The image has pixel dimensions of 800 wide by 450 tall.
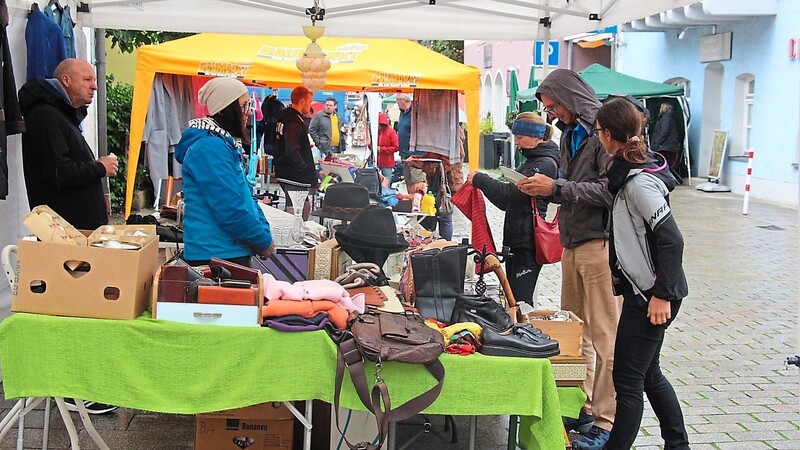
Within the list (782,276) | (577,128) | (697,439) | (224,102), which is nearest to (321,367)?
(224,102)

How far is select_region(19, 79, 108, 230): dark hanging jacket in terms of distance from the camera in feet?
14.6

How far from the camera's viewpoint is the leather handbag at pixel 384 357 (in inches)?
122

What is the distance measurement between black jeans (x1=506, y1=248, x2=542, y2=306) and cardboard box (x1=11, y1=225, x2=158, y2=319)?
2.36 metres

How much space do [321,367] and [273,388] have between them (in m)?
0.20

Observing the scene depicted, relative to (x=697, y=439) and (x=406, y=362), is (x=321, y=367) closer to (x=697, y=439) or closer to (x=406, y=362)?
(x=406, y=362)

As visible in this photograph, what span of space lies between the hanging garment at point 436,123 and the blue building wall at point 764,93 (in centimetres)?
703

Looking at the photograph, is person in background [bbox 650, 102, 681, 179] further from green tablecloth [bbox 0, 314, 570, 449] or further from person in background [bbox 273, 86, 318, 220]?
green tablecloth [bbox 0, 314, 570, 449]

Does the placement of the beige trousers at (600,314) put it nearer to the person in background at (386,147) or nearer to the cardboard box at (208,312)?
the cardboard box at (208,312)

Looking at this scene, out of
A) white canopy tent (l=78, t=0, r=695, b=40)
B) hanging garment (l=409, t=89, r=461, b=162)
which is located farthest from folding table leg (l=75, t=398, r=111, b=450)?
hanging garment (l=409, t=89, r=461, b=162)

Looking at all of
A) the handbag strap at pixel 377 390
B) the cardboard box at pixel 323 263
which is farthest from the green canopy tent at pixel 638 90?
the handbag strap at pixel 377 390

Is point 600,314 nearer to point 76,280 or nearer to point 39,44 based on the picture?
point 76,280

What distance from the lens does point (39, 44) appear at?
4.90 meters

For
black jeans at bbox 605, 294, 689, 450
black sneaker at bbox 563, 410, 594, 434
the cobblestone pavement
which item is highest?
black jeans at bbox 605, 294, 689, 450

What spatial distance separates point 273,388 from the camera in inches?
130
